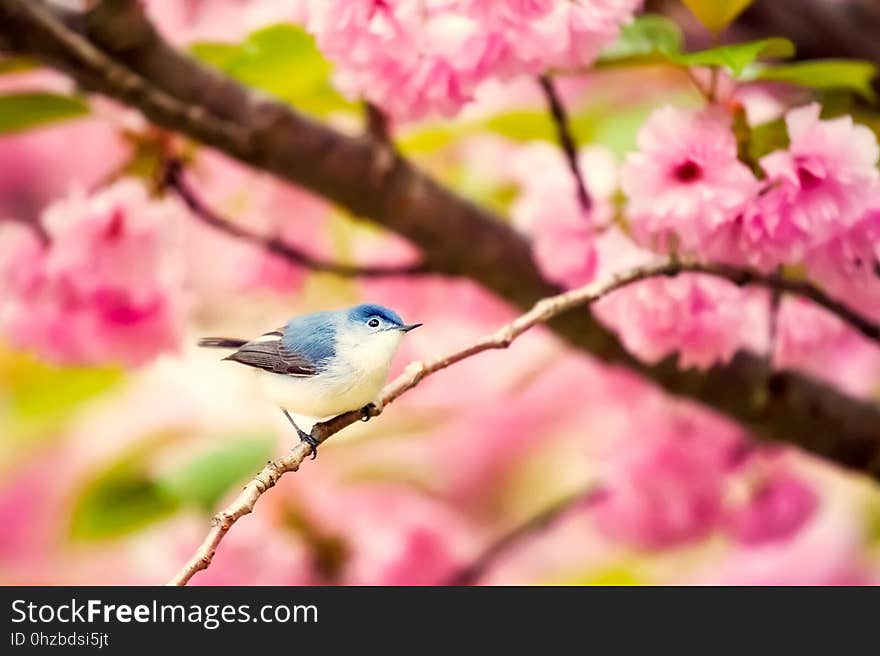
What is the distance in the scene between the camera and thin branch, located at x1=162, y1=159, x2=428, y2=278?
58cm

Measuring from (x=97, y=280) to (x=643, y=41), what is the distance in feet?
1.11

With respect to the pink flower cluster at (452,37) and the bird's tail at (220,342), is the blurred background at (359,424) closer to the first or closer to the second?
the pink flower cluster at (452,37)

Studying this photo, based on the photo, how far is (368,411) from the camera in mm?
372

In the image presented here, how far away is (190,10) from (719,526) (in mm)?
738

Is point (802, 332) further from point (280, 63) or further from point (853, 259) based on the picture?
point (280, 63)

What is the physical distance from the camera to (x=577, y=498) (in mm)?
826

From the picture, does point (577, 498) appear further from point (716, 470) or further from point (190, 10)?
point (190, 10)

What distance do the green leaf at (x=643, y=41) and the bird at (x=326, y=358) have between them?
0.21 m

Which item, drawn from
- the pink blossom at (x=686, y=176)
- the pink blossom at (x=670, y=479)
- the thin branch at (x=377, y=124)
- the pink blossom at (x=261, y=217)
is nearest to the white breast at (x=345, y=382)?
the pink blossom at (x=686, y=176)

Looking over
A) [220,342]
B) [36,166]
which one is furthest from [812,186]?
[36,166]

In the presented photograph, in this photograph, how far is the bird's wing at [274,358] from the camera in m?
0.37

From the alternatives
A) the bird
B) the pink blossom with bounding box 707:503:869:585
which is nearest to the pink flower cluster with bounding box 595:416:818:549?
the pink blossom with bounding box 707:503:869:585

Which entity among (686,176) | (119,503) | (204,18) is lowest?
(686,176)
